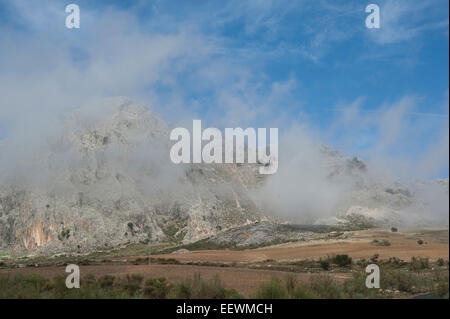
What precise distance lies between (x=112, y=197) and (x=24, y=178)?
114 feet

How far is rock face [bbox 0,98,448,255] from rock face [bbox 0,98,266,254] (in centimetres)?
37

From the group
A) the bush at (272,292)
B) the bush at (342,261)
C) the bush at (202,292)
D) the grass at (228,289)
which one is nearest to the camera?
the bush at (272,292)

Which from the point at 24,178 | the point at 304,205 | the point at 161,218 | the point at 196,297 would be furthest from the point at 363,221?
the point at 196,297

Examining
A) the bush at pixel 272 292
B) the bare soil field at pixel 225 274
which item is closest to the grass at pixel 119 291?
the bush at pixel 272 292

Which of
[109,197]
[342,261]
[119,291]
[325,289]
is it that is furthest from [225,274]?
[109,197]

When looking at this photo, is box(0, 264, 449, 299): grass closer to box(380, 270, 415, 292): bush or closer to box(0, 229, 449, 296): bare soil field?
box(380, 270, 415, 292): bush

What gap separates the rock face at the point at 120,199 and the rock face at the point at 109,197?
366 mm

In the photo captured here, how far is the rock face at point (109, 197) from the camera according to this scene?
14475 cm

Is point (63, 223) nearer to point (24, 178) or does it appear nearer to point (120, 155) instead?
point (24, 178)

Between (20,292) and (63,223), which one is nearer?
(20,292)

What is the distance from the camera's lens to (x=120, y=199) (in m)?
159

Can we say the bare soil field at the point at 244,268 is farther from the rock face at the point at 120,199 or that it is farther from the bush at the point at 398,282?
the rock face at the point at 120,199

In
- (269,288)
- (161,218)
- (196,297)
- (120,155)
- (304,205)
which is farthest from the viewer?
(304,205)
